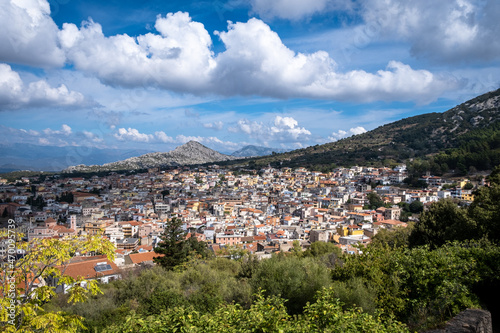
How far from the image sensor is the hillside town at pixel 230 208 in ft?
109

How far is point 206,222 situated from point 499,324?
130 ft

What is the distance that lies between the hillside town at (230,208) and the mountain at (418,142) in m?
12.4

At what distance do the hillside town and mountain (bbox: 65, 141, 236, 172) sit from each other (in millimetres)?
42655

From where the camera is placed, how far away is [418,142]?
306ft

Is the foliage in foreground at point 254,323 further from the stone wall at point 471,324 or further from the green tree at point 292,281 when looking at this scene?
the green tree at point 292,281

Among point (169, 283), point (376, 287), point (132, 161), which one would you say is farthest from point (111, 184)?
point (376, 287)

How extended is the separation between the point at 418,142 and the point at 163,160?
377ft

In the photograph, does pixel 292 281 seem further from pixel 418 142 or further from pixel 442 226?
pixel 418 142

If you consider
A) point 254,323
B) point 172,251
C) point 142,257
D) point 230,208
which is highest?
point 254,323

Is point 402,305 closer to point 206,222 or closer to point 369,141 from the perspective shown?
point 206,222

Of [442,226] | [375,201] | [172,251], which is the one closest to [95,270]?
[172,251]

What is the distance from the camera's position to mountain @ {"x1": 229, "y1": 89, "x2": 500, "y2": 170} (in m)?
83.8

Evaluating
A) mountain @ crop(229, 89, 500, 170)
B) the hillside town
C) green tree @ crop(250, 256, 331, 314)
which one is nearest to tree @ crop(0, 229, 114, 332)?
green tree @ crop(250, 256, 331, 314)

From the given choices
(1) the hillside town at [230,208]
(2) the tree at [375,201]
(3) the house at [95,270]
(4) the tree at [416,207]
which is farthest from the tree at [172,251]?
(2) the tree at [375,201]
